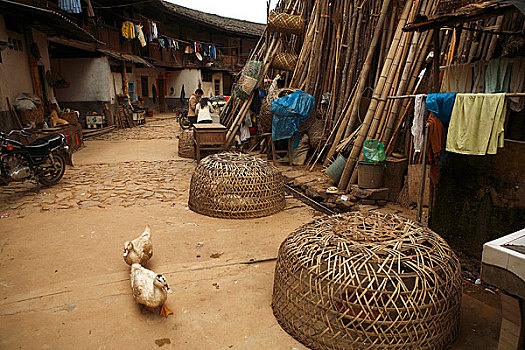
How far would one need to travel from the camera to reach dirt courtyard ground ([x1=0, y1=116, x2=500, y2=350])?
2.62m

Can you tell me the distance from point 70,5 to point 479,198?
1281cm

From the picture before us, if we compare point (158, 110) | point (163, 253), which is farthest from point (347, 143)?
point (158, 110)

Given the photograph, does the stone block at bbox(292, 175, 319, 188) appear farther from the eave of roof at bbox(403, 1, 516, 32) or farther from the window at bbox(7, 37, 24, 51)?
the window at bbox(7, 37, 24, 51)

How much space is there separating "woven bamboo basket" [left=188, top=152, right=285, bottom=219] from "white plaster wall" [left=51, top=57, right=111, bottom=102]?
40.7ft

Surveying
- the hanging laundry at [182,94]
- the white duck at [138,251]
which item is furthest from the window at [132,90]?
the white duck at [138,251]

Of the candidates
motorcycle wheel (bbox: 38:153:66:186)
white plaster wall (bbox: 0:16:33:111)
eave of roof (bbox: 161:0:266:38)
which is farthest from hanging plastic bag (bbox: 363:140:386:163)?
eave of roof (bbox: 161:0:266:38)

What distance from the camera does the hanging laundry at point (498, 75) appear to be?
344 cm

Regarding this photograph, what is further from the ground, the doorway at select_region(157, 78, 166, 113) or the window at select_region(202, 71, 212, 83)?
the window at select_region(202, 71, 212, 83)

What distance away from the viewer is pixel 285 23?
7891 millimetres

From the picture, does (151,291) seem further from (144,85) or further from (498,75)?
(144,85)

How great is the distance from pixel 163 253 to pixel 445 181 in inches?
134

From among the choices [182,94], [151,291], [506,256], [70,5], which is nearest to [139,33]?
[70,5]

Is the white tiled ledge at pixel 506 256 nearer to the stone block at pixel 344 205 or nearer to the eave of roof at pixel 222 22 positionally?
the stone block at pixel 344 205

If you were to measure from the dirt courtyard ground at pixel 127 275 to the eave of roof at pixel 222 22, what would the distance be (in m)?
18.2
